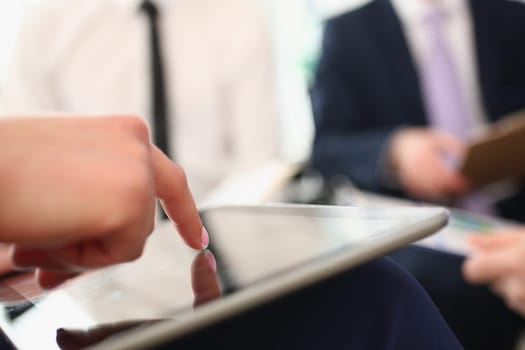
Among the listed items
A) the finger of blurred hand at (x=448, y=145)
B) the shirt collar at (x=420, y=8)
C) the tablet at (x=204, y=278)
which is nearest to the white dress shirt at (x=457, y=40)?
the shirt collar at (x=420, y=8)

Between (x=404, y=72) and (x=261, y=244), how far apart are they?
0.65 metres

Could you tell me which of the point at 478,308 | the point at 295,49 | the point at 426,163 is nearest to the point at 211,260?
the point at 478,308

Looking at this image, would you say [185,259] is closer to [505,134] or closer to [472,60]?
[505,134]

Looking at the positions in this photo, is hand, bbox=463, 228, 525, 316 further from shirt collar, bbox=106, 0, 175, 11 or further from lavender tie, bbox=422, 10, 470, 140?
shirt collar, bbox=106, 0, 175, 11

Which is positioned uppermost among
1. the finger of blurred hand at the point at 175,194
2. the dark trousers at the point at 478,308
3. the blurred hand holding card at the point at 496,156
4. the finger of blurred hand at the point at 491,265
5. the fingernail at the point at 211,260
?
the finger of blurred hand at the point at 175,194

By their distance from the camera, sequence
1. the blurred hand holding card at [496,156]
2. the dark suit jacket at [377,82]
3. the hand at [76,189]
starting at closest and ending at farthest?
the hand at [76,189] → the blurred hand holding card at [496,156] → the dark suit jacket at [377,82]

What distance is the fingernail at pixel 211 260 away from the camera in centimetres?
23

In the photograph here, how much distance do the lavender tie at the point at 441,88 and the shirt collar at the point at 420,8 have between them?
1cm

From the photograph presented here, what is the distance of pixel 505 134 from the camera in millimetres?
583

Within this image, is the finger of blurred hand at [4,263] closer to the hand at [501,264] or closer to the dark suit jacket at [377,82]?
the hand at [501,264]

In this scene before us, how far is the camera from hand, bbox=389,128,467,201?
29.1 inches

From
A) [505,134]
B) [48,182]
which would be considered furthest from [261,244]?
[505,134]

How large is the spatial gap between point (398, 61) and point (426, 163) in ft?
0.64

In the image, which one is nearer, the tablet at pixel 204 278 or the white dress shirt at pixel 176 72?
the tablet at pixel 204 278
